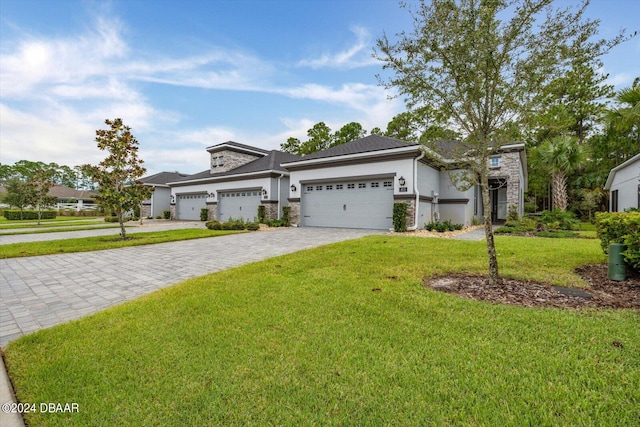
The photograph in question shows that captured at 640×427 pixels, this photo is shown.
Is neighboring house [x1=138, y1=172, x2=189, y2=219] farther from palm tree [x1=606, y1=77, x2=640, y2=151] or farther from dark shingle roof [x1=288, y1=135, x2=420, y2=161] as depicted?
palm tree [x1=606, y1=77, x2=640, y2=151]

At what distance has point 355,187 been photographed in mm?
14445

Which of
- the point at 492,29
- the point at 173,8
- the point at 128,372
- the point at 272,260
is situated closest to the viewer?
the point at 128,372

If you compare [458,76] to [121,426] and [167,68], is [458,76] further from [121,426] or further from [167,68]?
[167,68]

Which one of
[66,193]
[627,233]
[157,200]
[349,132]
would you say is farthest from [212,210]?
[66,193]

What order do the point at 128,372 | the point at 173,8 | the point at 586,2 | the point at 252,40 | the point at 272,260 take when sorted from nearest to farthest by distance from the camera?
the point at 128,372 < the point at 586,2 < the point at 272,260 < the point at 173,8 < the point at 252,40

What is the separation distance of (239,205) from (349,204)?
894cm

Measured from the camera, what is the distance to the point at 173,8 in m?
10.1

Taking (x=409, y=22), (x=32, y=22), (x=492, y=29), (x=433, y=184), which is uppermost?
(x=32, y=22)

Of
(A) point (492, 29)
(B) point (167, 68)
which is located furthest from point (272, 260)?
(B) point (167, 68)

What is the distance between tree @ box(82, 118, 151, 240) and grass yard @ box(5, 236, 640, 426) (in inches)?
348

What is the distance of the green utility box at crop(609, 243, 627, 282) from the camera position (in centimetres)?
457

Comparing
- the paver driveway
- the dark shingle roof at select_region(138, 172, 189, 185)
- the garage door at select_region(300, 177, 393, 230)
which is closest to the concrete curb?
the paver driveway

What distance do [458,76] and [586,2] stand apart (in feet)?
5.42

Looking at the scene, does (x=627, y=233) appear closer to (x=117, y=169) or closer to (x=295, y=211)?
(x=295, y=211)
